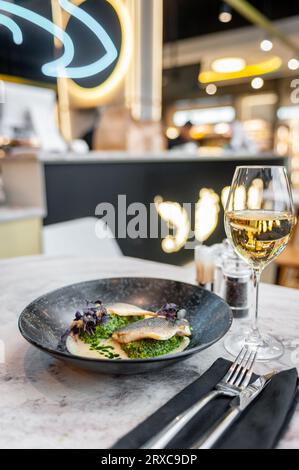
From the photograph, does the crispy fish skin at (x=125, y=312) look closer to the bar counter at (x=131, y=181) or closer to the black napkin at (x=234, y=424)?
the black napkin at (x=234, y=424)

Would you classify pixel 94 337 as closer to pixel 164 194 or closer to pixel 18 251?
pixel 18 251

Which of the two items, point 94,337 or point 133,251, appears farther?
point 133,251

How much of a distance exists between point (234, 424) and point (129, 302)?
0.42m

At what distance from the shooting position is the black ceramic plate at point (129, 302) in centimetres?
52

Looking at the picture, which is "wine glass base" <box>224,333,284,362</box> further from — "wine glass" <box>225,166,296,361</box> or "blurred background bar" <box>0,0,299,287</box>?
"blurred background bar" <box>0,0,299,287</box>

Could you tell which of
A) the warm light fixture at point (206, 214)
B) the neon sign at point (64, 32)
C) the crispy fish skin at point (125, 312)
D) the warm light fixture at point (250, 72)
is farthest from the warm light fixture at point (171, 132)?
the crispy fish skin at point (125, 312)

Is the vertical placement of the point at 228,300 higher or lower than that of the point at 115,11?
lower

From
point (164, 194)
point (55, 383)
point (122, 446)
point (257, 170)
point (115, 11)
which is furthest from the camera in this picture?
point (164, 194)

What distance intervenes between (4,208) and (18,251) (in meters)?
0.37

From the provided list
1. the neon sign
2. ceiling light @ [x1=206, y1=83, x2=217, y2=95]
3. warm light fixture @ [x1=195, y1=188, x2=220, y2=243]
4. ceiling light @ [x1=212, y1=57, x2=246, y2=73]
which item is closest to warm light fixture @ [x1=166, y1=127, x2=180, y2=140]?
ceiling light @ [x1=206, y1=83, x2=217, y2=95]

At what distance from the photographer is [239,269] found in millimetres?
889

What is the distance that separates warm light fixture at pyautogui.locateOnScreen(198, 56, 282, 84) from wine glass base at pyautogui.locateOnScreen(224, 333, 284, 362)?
329 inches

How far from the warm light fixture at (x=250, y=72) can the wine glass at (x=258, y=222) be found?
824 cm

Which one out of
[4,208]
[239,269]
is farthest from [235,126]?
[239,269]
